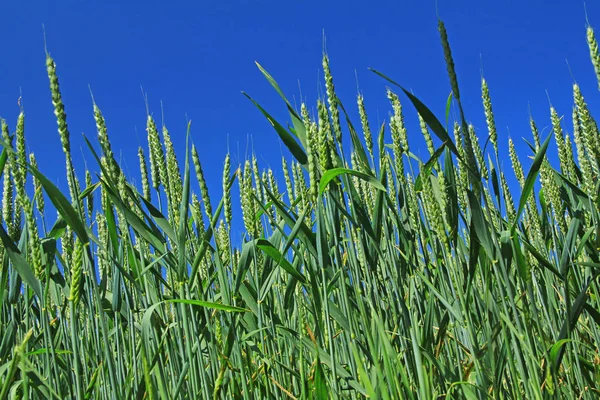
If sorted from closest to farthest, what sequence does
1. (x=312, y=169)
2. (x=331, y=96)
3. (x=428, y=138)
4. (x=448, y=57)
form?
1. (x=448, y=57)
2. (x=312, y=169)
3. (x=331, y=96)
4. (x=428, y=138)

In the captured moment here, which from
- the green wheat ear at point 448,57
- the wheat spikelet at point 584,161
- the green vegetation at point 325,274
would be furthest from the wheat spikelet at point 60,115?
the wheat spikelet at point 584,161

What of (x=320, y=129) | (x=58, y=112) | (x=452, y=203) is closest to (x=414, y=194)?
(x=452, y=203)

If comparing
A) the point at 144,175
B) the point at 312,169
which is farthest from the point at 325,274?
the point at 144,175

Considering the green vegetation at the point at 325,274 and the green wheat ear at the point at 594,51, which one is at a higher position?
the green wheat ear at the point at 594,51

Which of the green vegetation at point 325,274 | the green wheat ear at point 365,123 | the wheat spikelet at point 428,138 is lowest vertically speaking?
the green vegetation at point 325,274

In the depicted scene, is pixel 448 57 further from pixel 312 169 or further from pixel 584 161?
pixel 584 161

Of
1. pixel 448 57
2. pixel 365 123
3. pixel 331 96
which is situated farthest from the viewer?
pixel 365 123

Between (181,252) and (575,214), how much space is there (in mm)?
1135

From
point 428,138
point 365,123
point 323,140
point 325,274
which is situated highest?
point 365,123

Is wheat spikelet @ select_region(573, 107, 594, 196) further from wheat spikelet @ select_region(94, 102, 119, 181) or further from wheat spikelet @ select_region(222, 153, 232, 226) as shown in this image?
wheat spikelet @ select_region(94, 102, 119, 181)

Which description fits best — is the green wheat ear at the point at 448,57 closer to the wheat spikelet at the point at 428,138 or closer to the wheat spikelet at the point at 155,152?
the wheat spikelet at the point at 428,138

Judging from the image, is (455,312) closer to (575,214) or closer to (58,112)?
(575,214)

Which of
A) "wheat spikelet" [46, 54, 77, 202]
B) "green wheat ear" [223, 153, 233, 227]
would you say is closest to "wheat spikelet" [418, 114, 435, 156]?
"green wheat ear" [223, 153, 233, 227]

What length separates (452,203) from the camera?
1.15 metres
